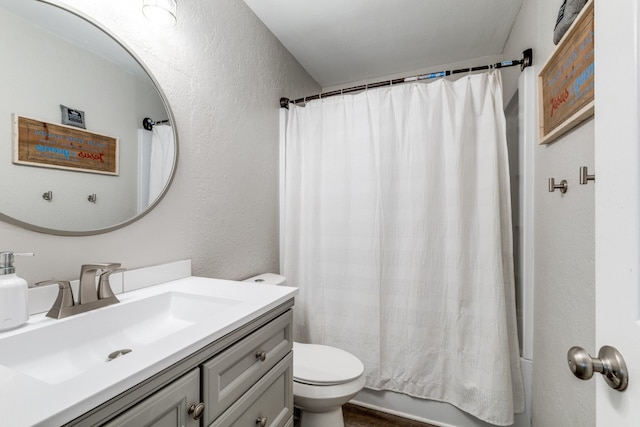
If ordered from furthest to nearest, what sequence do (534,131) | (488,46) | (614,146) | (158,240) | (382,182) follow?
(488,46)
(382,182)
(534,131)
(158,240)
(614,146)

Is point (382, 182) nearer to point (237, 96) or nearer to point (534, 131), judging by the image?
point (534, 131)

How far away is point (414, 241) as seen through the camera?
164 centimetres

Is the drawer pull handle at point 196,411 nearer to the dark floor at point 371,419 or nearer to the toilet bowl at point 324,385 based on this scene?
the toilet bowl at point 324,385

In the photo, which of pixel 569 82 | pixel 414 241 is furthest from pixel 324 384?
pixel 569 82

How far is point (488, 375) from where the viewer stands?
1459 mm

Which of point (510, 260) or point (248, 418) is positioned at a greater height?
point (510, 260)

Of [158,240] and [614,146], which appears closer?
[614,146]

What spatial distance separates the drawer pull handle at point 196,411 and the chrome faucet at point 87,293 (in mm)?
449

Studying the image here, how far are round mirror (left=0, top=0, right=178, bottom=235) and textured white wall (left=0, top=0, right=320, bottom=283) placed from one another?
0.06 meters

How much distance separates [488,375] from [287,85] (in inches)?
86.4

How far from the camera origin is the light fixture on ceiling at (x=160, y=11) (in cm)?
108

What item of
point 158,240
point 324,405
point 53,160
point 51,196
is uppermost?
point 53,160

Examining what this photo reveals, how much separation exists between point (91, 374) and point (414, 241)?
1.49 meters

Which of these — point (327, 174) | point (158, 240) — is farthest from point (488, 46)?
point (158, 240)
